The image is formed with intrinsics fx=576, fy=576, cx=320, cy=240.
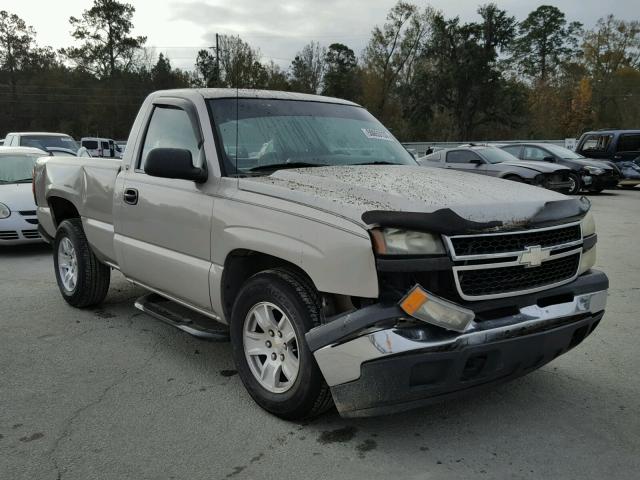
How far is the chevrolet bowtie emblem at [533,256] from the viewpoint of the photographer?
2.91 metres

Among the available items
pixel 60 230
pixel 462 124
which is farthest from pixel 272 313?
pixel 462 124

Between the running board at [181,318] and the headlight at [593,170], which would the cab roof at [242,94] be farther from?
the headlight at [593,170]

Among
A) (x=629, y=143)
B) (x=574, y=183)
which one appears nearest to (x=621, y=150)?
(x=629, y=143)

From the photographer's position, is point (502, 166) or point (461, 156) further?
point (461, 156)

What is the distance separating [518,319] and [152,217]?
8.55 feet

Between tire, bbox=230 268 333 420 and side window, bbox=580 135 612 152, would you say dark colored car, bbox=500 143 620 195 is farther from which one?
tire, bbox=230 268 333 420

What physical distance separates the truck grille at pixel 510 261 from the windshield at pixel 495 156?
13.4 metres

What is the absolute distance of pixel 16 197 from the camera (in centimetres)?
851

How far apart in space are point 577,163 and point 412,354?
16.6m

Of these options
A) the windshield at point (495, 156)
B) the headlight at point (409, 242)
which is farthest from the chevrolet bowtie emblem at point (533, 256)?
the windshield at point (495, 156)

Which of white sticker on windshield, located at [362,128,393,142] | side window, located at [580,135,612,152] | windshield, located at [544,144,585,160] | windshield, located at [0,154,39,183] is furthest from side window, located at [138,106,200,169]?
side window, located at [580,135,612,152]

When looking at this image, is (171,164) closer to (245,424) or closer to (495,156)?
(245,424)

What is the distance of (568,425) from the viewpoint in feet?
10.6

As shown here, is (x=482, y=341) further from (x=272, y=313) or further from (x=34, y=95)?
(x=34, y=95)
